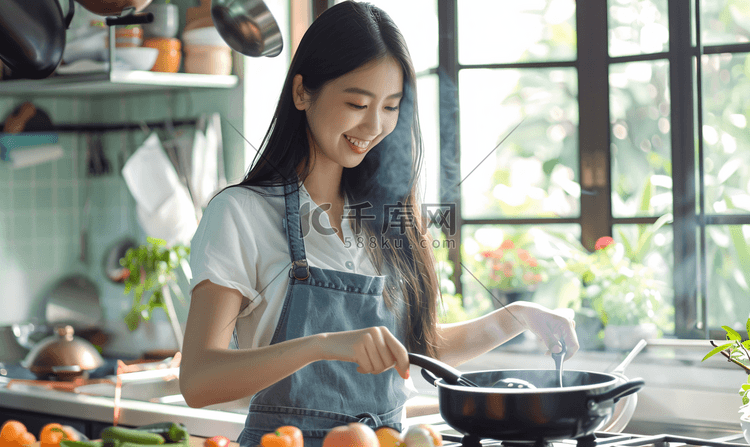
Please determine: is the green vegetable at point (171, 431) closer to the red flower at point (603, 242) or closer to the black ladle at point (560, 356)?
the black ladle at point (560, 356)

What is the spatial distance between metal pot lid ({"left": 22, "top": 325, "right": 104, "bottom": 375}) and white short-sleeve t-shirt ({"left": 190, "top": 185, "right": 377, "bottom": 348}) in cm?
108

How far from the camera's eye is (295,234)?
108 centimetres

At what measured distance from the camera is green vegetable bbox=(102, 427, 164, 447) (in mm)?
912

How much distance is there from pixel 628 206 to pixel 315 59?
1.03m

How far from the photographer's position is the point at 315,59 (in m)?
1.06

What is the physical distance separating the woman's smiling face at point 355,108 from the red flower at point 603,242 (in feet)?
2.88

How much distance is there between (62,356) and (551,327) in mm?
1392

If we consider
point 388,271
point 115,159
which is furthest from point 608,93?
point 115,159

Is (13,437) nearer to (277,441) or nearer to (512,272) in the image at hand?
(277,441)

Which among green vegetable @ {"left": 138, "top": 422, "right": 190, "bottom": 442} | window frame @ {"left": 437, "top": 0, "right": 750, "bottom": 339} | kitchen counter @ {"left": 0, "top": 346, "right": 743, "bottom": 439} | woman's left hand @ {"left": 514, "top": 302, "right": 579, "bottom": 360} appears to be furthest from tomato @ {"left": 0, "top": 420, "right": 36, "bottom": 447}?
window frame @ {"left": 437, "top": 0, "right": 750, "bottom": 339}

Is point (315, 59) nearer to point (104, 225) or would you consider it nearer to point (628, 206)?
point (628, 206)

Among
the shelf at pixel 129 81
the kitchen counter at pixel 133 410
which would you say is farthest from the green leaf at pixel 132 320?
the shelf at pixel 129 81

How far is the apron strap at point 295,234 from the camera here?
1.06 metres

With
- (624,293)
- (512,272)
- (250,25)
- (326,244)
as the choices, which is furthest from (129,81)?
(624,293)
